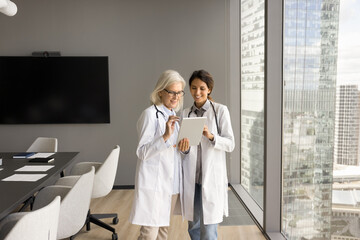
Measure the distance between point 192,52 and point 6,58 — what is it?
2707mm

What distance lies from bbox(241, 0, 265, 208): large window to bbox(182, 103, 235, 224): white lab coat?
5.78 ft

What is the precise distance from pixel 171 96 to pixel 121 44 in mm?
3263

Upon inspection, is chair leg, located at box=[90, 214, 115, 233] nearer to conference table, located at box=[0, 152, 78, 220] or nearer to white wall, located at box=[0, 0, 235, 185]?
conference table, located at box=[0, 152, 78, 220]

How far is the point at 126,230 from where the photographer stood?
3643 millimetres

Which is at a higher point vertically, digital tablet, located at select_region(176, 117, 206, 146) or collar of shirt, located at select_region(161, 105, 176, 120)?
collar of shirt, located at select_region(161, 105, 176, 120)

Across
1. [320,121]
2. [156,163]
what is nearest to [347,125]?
[320,121]

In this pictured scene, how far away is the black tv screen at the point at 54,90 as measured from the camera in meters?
5.09

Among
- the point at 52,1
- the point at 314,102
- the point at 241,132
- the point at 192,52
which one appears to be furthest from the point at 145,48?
the point at 314,102

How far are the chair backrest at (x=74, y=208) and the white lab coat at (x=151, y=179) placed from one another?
17.7 inches

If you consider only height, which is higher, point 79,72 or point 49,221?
point 79,72

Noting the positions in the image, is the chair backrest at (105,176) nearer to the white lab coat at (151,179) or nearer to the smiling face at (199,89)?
the white lab coat at (151,179)

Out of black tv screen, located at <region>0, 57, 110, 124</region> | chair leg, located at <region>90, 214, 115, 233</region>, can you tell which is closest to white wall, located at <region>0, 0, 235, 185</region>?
black tv screen, located at <region>0, 57, 110, 124</region>

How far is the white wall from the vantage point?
5148 millimetres

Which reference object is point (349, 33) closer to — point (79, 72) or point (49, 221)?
point (49, 221)
